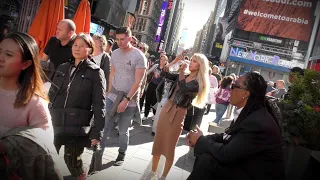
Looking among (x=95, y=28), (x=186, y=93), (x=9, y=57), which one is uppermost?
(x=95, y=28)

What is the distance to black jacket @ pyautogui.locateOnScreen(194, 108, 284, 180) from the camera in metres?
2.40

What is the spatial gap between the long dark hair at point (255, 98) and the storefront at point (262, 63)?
44301 mm

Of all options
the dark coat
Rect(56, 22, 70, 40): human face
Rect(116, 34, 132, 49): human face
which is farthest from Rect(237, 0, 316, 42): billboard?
the dark coat

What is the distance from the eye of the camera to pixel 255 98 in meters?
2.65

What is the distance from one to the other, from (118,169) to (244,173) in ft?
8.60

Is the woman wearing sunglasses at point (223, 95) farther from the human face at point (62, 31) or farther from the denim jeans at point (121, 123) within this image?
the human face at point (62, 31)

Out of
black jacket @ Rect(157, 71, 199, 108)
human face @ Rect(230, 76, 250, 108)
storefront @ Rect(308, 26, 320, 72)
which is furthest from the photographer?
storefront @ Rect(308, 26, 320, 72)

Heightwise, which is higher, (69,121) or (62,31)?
(62,31)

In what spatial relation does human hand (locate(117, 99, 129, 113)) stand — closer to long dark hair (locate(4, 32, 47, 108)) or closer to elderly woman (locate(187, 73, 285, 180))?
elderly woman (locate(187, 73, 285, 180))

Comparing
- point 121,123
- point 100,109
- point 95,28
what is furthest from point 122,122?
point 95,28

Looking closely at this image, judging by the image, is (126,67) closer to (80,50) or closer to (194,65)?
(194,65)

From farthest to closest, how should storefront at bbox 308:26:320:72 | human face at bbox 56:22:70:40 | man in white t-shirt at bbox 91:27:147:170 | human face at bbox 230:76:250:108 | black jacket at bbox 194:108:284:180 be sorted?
storefront at bbox 308:26:320:72, man in white t-shirt at bbox 91:27:147:170, human face at bbox 56:22:70:40, human face at bbox 230:76:250:108, black jacket at bbox 194:108:284:180

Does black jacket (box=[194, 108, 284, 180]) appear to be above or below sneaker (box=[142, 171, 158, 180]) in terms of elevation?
above

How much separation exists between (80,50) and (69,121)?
2.75 feet
